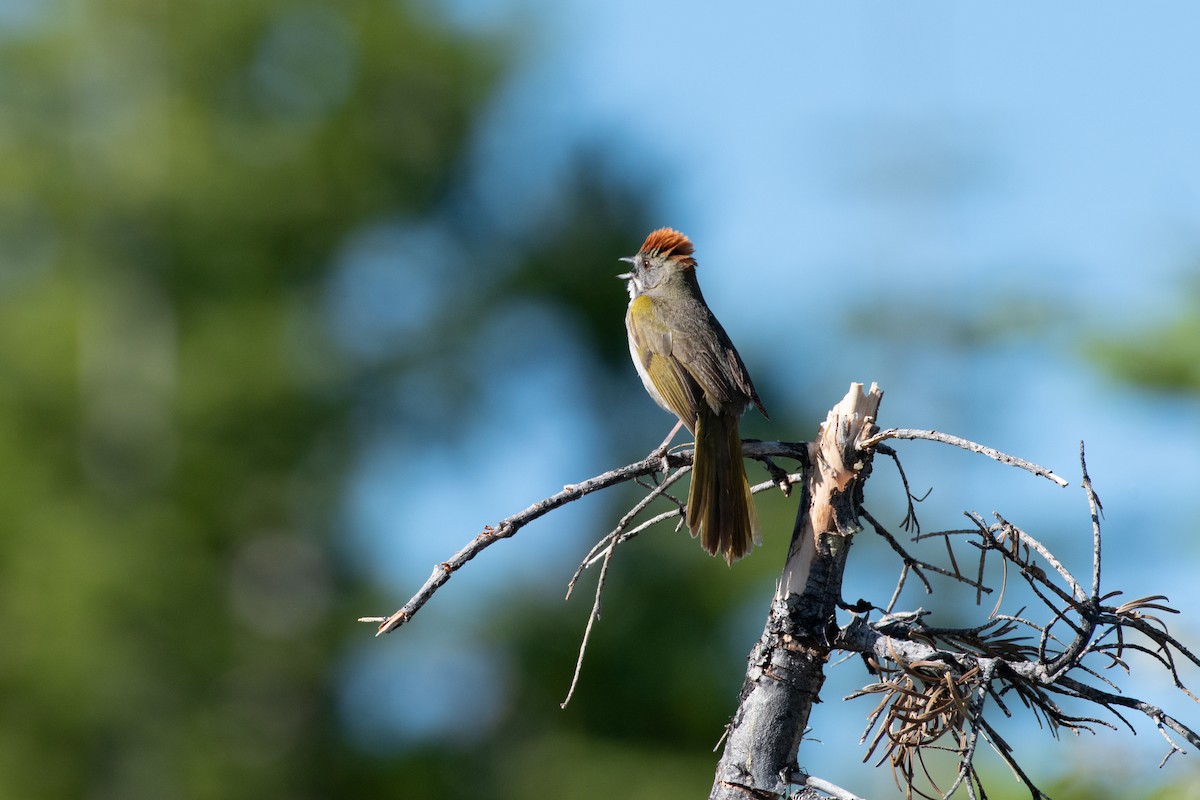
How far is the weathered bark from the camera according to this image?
3.42 meters

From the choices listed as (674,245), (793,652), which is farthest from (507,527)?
(674,245)

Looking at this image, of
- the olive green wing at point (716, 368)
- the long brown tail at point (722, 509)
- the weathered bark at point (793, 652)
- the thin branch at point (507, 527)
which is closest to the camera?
the thin branch at point (507, 527)

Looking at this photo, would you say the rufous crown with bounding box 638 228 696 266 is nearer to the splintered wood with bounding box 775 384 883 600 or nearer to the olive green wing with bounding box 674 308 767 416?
the olive green wing with bounding box 674 308 767 416

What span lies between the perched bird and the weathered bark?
675mm

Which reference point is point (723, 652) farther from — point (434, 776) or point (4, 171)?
point (4, 171)

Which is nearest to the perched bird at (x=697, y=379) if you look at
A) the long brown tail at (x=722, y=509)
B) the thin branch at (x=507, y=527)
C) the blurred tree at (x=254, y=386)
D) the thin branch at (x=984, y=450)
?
the long brown tail at (x=722, y=509)

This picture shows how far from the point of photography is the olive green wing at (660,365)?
5258 millimetres

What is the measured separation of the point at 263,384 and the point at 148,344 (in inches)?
59.5

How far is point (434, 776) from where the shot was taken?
16156 millimetres

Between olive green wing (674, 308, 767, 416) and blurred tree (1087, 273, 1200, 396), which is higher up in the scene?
blurred tree (1087, 273, 1200, 396)

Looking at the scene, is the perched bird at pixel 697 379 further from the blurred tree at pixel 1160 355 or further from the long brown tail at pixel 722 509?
the blurred tree at pixel 1160 355

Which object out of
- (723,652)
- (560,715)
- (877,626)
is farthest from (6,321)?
(877,626)

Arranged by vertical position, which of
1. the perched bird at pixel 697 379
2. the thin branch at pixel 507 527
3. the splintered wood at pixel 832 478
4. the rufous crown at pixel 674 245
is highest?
the rufous crown at pixel 674 245

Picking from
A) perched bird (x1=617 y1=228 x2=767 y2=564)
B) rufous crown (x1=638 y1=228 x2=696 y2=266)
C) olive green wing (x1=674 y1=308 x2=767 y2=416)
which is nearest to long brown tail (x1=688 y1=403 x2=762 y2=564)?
perched bird (x1=617 y1=228 x2=767 y2=564)
